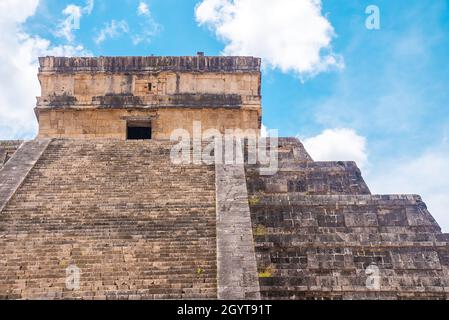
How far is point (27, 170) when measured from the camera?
12.9 m

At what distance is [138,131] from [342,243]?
10.1 meters

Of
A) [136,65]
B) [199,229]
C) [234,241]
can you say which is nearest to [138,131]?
[136,65]

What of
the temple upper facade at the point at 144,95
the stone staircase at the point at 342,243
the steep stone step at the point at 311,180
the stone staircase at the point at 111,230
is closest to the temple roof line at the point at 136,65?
the temple upper facade at the point at 144,95

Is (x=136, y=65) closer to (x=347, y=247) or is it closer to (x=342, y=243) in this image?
(x=342, y=243)

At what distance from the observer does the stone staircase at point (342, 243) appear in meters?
9.71

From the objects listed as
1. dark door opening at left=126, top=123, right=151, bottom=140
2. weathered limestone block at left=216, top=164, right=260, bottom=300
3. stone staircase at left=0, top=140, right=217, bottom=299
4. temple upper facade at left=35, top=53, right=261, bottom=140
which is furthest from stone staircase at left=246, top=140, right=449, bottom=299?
dark door opening at left=126, top=123, right=151, bottom=140

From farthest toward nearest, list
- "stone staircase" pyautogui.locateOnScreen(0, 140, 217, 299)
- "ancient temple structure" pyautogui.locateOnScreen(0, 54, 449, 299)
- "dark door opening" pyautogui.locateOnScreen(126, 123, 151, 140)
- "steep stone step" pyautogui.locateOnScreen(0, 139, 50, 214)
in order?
"dark door opening" pyautogui.locateOnScreen(126, 123, 151, 140) → "steep stone step" pyautogui.locateOnScreen(0, 139, 50, 214) → "ancient temple structure" pyautogui.locateOnScreen(0, 54, 449, 299) → "stone staircase" pyautogui.locateOnScreen(0, 140, 217, 299)

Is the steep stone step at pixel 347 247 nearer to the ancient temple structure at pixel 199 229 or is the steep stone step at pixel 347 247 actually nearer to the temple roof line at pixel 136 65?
the ancient temple structure at pixel 199 229

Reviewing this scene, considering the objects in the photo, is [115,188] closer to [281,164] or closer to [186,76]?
[281,164]

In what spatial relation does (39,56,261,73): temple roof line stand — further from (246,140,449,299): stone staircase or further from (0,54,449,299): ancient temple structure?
(246,140,449,299): stone staircase

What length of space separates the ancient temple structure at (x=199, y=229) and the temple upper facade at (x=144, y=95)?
133 inches

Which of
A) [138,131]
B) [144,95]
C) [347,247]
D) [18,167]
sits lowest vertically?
[347,247]

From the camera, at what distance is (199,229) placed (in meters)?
10.5

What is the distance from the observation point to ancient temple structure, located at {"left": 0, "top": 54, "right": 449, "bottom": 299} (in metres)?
9.39
